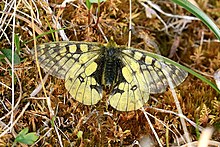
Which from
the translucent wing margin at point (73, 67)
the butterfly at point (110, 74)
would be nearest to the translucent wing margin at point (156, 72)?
the butterfly at point (110, 74)

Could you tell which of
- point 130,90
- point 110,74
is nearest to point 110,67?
point 110,74

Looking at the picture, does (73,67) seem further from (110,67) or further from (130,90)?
(130,90)

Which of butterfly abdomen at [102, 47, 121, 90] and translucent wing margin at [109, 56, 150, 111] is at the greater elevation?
butterfly abdomen at [102, 47, 121, 90]

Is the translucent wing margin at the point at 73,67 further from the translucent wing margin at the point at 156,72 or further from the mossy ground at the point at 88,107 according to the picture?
the translucent wing margin at the point at 156,72

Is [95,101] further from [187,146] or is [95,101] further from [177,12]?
[177,12]

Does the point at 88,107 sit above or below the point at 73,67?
below

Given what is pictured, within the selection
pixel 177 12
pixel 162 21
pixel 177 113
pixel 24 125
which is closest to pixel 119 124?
pixel 177 113

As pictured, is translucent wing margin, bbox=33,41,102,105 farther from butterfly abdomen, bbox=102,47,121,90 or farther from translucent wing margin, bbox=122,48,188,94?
translucent wing margin, bbox=122,48,188,94

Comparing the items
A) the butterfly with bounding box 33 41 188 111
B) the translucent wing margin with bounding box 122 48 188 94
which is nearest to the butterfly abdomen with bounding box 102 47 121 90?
the butterfly with bounding box 33 41 188 111
